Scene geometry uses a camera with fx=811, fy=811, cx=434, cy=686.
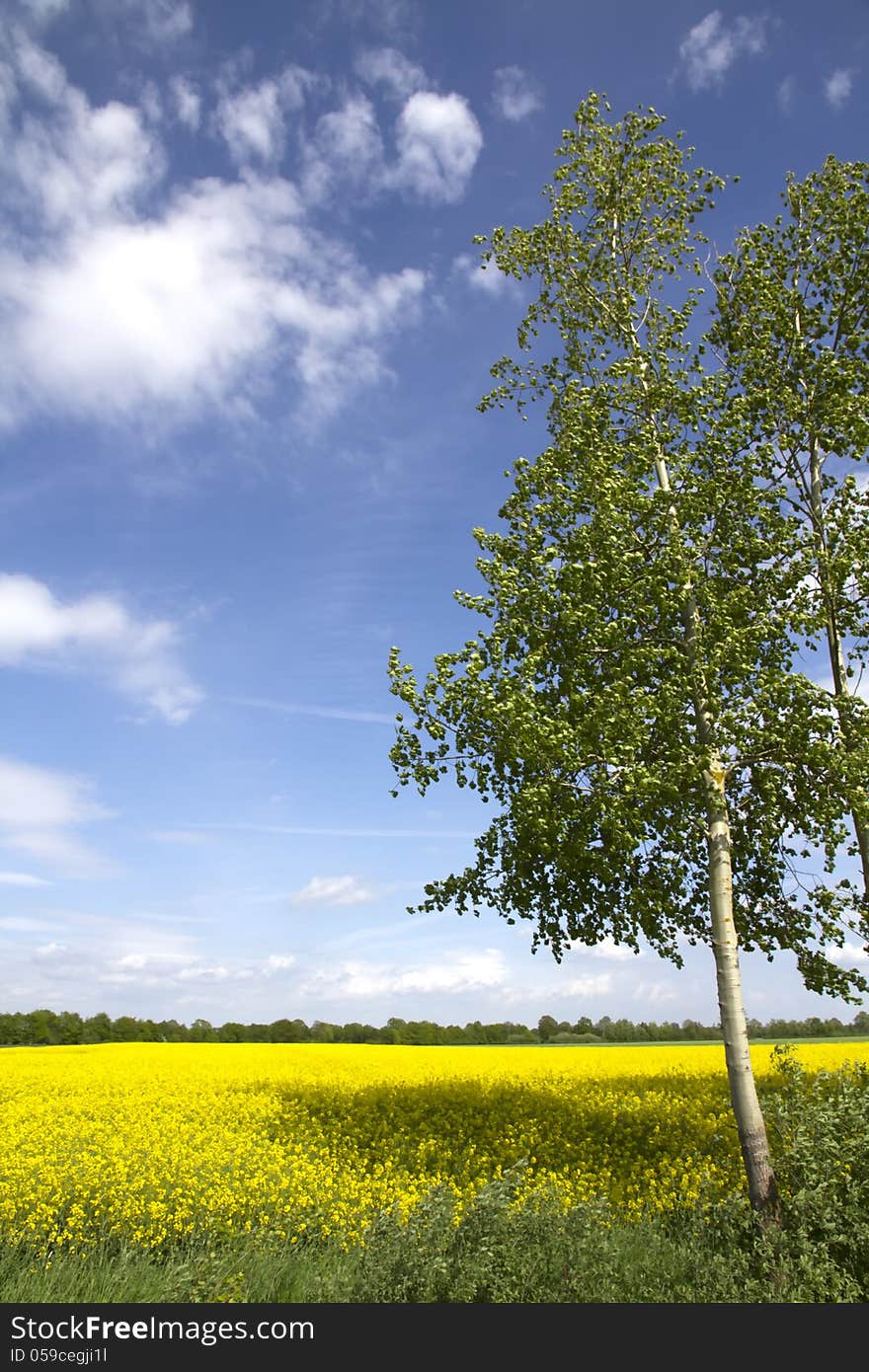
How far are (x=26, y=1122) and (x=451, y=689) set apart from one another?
14679 mm

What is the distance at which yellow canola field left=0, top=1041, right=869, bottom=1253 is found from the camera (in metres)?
12.9

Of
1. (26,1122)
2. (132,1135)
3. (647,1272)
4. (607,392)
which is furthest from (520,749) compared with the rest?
(26,1122)

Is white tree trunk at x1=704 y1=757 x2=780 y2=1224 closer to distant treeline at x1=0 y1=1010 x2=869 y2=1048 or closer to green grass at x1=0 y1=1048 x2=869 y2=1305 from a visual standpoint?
green grass at x1=0 y1=1048 x2=869 y2=1305

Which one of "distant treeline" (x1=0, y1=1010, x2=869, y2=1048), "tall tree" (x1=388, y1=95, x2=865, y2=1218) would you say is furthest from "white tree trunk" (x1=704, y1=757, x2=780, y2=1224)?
"distant treeline" (x1=0, y1=1010, x2=869, y2=1048)

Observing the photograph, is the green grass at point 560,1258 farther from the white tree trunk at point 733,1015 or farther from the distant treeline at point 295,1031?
the distant treeline at point 295,1031

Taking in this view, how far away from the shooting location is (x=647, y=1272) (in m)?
9.77

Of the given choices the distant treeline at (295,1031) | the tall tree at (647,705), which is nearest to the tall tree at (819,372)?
the tall tree at (647,705)

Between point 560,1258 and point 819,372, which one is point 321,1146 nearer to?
point 560,1258

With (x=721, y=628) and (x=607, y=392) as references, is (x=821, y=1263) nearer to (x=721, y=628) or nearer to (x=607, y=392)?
(x=721, y=628)

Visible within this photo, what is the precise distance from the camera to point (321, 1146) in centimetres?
1647

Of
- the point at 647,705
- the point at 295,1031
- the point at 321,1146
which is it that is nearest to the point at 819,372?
the point at 647,705

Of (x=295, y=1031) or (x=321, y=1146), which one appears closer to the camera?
(x=321, y=1146)

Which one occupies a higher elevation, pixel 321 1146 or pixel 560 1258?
pixel 560 1258

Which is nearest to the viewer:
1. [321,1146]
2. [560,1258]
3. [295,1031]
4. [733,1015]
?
[560,1258]
